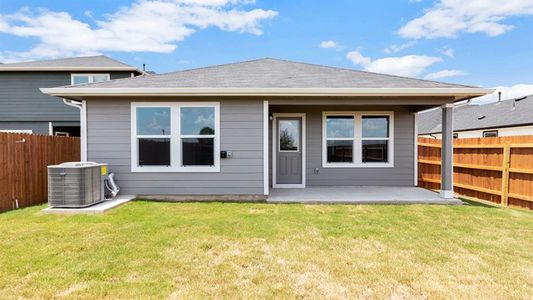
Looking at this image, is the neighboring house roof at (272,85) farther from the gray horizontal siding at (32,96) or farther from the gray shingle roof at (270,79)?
the gray horizontal siding at (32,96)

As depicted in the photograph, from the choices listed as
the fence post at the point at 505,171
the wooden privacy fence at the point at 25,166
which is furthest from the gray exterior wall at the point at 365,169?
the wooden privacy fence at the point at 25,166

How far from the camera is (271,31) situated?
15.2 m

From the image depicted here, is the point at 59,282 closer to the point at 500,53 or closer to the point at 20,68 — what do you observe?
the point at 20,68

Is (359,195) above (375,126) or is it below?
below

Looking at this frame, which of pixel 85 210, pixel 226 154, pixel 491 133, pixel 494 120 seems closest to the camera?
pixel 85 210

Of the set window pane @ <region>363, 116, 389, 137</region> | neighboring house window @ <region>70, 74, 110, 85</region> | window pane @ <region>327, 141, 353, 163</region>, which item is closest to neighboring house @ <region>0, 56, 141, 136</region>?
neighboring house window @ <region>70, 74, 110, 85</region>

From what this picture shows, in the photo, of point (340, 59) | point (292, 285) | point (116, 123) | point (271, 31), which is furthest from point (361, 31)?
point (292, 285)

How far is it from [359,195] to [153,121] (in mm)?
4998

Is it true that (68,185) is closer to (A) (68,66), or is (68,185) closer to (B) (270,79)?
(B) (270,79)

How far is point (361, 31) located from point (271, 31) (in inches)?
176

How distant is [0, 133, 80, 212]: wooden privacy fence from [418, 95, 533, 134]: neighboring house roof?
1549 centimetres

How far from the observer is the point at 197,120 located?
21.9ft

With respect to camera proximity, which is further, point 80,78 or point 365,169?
point 80,78

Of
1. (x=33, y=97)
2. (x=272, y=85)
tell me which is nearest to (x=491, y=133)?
(x=272, y=85)
